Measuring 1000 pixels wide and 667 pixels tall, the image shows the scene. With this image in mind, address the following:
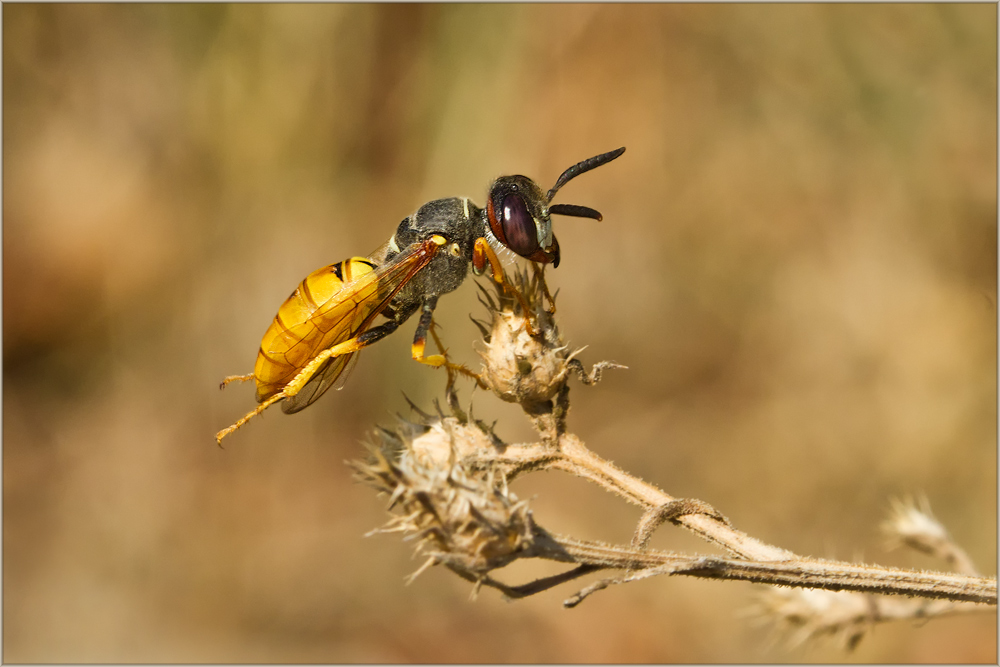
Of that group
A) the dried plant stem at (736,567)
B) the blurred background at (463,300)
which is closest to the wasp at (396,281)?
the dried plant stem at (736,567)

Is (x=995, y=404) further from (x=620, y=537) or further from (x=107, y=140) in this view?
(x=107, y=140)

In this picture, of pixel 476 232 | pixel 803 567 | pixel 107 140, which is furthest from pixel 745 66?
pixel 107 140

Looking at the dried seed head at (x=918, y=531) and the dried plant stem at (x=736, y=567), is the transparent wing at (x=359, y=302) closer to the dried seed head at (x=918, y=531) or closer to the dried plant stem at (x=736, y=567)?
the dried plant stem at (x=736, y=567)

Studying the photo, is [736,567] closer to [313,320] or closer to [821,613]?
[821,613]

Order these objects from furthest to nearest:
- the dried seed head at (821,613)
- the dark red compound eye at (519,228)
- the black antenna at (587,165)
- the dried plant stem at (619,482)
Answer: the dried seed head at (821,613)
the dark red compound eye at (519,228)
the black antenna at (587,165)
the dried plant stem at (619,482)

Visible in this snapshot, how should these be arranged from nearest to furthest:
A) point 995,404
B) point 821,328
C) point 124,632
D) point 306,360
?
point 306,360 → point 995,404 → point 821,328 → point 124,632

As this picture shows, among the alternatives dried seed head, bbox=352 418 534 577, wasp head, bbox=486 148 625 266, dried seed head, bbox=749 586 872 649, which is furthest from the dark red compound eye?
dried seed head, bbox=749 586 872 649

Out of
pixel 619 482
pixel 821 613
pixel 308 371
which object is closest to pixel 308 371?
pixel 308 371
